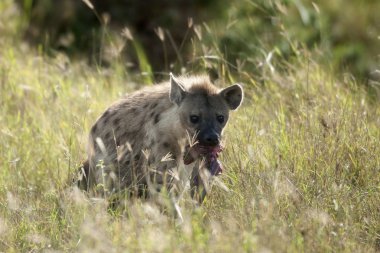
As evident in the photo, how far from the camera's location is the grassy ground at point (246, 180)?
4.29 metres

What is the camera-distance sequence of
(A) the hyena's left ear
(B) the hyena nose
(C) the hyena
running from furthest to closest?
(A) the hyena's left ear
(C) the hyena
(B) the hyena nose

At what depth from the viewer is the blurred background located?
8.43 m

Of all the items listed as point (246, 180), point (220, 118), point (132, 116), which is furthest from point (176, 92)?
point (246, 180)

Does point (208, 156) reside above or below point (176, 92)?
below

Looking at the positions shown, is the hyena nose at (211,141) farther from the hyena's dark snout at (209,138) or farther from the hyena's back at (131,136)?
the hyena's back at (131,136)

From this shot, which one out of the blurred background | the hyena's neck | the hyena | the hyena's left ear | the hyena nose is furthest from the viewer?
the blurred background

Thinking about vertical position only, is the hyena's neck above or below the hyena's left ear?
below

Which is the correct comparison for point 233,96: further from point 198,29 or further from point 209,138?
point 198,29

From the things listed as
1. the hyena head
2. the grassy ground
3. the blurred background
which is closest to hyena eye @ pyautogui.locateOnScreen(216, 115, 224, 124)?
the hyena head

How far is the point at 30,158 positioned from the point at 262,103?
1.68 metres

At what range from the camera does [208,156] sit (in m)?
5.40

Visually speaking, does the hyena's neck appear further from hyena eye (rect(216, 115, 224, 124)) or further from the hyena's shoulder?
hyena eye (rect(216, 115, 224, 124))

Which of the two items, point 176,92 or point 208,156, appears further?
point 176,92

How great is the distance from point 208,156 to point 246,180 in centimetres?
43
